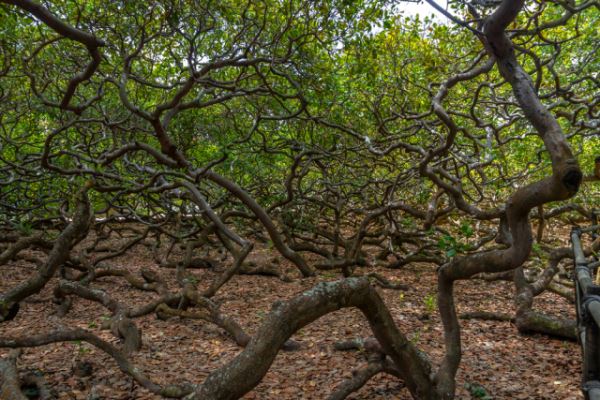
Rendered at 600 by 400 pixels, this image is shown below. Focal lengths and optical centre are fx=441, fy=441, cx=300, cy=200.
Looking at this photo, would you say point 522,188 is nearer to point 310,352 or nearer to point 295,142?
point 310,352

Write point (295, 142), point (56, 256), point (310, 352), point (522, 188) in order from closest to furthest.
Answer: point (522, 188), point (310, 352), point (56, 256), point (295, 142)

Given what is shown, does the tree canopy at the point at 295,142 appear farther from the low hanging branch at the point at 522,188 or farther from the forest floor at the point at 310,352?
the forest floor at the point at 310,352

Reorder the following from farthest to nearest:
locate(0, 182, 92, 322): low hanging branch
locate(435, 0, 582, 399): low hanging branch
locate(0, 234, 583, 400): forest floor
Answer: locate(0, 182, 92, 322): low hanging branch < locate(0, 234, 583, 400): forest floor < locate(435, 0, 582, 399): low hanging branch

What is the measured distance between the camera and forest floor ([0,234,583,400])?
15.1 feet

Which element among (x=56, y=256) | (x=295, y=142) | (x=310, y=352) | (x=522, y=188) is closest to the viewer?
(x=522, y=188)

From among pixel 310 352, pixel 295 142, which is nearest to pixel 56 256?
pixel 310 352

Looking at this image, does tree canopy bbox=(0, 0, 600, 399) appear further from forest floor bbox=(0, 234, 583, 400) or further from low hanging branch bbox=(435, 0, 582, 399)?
forest floor bbox=(0, 234, 583, 400)

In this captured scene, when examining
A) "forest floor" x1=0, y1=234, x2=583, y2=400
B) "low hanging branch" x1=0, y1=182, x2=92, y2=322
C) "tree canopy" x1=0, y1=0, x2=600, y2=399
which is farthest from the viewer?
"low hanging branch" x1=0, y1=182, x2=92, y2=322

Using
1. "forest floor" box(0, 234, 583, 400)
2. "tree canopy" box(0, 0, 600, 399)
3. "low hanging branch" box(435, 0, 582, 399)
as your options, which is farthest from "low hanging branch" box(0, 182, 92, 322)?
"low hanging branch" box(435, 0, 582, 399)

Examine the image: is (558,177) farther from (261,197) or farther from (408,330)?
(261,197)

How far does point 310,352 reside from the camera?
18.8 feet

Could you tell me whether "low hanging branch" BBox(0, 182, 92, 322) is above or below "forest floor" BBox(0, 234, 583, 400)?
above

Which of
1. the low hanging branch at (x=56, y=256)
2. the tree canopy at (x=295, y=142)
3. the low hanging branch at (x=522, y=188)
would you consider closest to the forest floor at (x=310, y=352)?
the tree canopy at (x=295, y=142)

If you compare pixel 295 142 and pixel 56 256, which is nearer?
pixel 56 256
